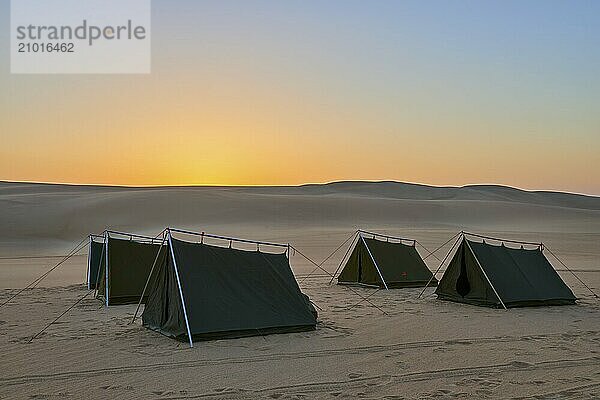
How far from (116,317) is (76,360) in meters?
4.14

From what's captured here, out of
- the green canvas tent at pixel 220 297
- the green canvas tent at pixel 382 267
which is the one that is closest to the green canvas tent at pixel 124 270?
the green canvas tent at pixel 220 297

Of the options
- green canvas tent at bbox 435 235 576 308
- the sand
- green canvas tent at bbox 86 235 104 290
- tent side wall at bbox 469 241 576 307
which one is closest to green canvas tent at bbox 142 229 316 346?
the sand

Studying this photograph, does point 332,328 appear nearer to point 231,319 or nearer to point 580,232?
point 231,319

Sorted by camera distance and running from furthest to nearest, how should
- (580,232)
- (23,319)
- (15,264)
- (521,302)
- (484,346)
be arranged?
(580,232) < (15,264) < (521,302) < (23,319) < (484,346)

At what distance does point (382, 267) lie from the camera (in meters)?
20.2

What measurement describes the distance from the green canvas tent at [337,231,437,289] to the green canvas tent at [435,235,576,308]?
125 inches

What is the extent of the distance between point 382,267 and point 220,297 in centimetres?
939

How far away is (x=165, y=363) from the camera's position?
9.59 metres

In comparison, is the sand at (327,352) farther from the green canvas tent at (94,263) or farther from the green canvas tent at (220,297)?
the green canvas tent at (94,263)

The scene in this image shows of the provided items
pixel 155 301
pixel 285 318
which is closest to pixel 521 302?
pixel 285 318

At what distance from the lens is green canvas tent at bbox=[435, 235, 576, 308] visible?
1575cm

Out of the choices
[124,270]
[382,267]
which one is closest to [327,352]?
[124,270]

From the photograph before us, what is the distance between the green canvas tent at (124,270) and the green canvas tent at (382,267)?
678 centimetres

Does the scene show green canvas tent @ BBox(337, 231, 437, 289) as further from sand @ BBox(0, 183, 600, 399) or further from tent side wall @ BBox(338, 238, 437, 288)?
sand @ BBox(0, 183, 600, 399)
